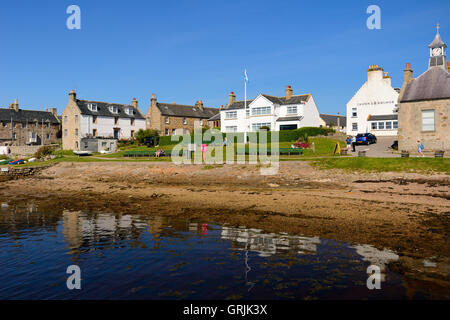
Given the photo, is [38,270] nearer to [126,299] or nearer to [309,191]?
[126,299]

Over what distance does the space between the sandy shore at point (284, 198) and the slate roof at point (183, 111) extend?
43.9 m

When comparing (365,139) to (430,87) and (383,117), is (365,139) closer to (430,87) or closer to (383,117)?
(430,87)

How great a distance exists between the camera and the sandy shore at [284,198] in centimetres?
1273

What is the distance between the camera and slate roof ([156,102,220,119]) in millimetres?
77369

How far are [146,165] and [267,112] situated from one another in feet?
114

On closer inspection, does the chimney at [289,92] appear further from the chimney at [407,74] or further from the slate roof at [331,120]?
the slate roof at [331,120]

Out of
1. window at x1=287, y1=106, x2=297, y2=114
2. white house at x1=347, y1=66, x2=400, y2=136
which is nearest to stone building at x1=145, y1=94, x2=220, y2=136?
window at x1=287, y1=106, x2=297, y2=114

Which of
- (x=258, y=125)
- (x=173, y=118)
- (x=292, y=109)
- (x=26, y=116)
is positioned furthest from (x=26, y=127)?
(x=292, y=109)

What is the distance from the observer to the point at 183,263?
994 cm

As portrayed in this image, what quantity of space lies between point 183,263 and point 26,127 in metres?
88.1

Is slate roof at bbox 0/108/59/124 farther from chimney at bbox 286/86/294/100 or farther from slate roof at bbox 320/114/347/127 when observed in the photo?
slate roof at bbox 320/114/347/127

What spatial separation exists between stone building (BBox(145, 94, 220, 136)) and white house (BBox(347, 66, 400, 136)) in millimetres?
35850
